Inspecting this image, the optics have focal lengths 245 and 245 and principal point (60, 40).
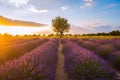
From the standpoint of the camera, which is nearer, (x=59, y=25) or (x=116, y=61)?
(x=116, y=61)

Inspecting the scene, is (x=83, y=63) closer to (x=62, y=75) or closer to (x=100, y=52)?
(x=62, y=75)

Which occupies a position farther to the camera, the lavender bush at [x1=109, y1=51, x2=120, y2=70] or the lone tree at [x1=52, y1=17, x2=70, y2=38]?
the lone tree at [x1=52, y1=17, x2=70, y2=38]

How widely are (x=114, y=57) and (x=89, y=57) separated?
3855mm

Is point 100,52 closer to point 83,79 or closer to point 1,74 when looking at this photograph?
point 83,79

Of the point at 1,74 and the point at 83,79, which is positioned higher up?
the point at 1,74

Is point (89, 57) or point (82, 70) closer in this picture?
point (82, 70)

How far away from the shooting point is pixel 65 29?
74500mm

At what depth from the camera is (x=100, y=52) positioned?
13.5m

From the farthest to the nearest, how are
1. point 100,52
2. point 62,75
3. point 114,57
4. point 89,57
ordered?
1. point 100,52
2. point 114,57
3. point 62,75
4. point 89,57

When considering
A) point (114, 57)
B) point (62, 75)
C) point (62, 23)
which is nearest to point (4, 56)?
point (62, 75)

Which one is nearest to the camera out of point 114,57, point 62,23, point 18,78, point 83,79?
point 18,78

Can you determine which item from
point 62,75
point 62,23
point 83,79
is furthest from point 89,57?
point 62,23

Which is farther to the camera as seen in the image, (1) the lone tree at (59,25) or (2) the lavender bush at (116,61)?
(1) the lone tree at (59,25)

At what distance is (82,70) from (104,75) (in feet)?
1.98
